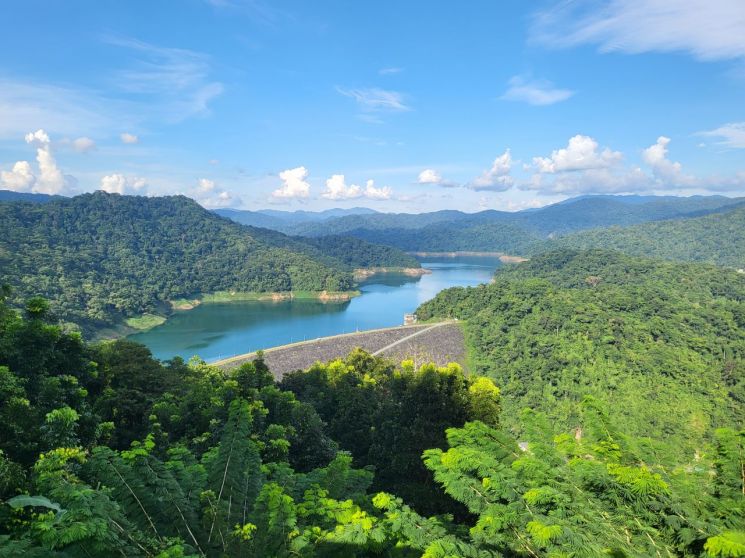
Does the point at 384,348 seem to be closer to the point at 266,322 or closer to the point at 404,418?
the point at 266,322

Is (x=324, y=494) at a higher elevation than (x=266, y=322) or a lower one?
higher

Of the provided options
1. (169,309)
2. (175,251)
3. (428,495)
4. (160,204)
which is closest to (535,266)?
(169,309)

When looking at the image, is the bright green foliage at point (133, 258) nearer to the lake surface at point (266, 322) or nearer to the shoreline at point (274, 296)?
the shoreline at point (274, 296)

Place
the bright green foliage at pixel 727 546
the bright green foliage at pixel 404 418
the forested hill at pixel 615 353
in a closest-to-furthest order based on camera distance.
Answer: the bright green foliage at pixel 727 546 < the bright green foliage at pixel 404 418 < the forested hill at pixel 615 353

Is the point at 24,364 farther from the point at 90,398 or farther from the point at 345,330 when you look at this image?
the point at 345,330

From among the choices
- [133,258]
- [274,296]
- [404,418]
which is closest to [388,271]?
[274,296]

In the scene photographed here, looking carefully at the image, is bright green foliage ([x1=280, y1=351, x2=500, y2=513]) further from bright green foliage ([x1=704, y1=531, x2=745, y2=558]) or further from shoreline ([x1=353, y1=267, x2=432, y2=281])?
shoreline ([x1=353, y1=267, x2=432, y2=281])

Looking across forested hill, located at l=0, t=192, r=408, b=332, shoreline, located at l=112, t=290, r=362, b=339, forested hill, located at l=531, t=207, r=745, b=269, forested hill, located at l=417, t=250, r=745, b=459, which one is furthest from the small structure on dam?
Result: forested hill, located at l=531, t=207, r=745, b=269

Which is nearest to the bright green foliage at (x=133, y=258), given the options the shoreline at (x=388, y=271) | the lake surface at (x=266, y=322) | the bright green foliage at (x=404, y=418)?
the lake surface at (x=266, y=322)
